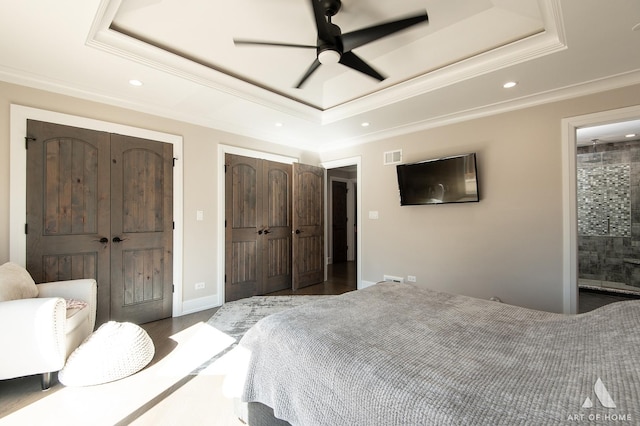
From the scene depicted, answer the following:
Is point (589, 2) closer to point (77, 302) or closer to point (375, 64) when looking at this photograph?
point (375, 64)

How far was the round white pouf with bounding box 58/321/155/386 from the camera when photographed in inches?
80.8

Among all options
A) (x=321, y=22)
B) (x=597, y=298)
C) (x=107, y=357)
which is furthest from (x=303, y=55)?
(x=597, y=298)

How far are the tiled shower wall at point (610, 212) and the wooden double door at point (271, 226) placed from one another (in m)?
4.75

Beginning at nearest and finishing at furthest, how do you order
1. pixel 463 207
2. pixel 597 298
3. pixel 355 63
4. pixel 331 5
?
pixel 331 5, pixel 355 63, pixel 463 207, pixel 597 298

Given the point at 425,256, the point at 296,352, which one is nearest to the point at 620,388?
the point at 296,352

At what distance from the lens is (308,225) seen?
4918 millimetres

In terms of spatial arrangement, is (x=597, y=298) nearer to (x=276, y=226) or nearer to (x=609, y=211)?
(x=609, y=211)

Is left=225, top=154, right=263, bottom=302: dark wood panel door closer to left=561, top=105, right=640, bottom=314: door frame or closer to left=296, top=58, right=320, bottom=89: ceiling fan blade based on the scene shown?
left=296, top=58, right=320, bottom=89: ceiling fan blade

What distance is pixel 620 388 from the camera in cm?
84

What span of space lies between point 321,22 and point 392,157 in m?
2.80

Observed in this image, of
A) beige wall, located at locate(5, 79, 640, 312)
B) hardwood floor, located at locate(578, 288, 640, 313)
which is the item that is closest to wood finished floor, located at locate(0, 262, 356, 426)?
beige wall, located at locate(5, 79, 640, 312)

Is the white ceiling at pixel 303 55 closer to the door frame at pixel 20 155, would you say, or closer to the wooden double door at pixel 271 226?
the door frame at pixel 20 155

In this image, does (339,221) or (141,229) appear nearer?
(141,229)

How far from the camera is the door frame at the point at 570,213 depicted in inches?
114
